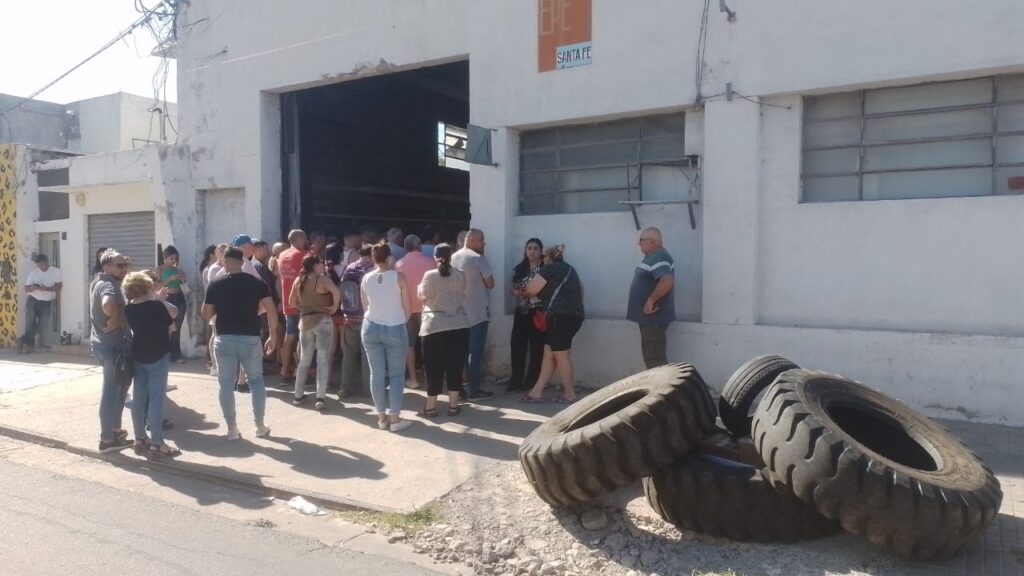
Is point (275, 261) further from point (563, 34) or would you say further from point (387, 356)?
point (563, 34)

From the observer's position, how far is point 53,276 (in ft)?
45.5

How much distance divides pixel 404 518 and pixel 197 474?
227 centimetres

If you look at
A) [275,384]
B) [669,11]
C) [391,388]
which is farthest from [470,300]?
[669,11]

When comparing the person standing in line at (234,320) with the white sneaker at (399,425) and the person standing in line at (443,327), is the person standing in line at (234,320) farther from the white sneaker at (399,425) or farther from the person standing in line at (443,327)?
the person standing in line at (443,327)

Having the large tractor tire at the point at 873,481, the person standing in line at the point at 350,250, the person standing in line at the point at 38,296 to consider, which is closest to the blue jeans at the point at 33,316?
the person standing in line at the point at 38,296

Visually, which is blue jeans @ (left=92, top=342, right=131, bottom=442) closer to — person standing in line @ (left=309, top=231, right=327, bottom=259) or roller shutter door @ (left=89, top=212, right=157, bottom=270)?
person standing in line @ (left=309, top=231, right=327, bottom=259)

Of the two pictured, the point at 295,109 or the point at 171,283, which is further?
the point at 295,109

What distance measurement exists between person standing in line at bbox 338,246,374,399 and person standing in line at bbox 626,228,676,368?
2.84 m

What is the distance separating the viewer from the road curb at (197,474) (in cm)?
555

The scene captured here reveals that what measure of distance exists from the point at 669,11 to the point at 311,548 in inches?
250

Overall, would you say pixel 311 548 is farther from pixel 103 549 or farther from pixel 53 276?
pixel 53 276

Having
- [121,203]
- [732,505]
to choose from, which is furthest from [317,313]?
[121,203]

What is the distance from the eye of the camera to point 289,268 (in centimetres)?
902

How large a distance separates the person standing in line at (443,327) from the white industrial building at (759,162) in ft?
5.43
